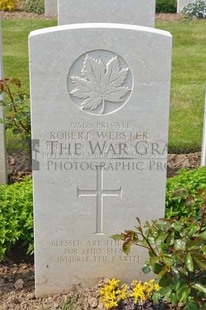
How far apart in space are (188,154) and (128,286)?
249 cm

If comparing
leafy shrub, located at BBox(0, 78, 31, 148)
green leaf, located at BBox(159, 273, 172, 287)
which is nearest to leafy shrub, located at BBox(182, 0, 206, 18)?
leafy shrub, located at BBox(0, 78, 31, 148)

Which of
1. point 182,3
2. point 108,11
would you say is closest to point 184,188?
point 108,11

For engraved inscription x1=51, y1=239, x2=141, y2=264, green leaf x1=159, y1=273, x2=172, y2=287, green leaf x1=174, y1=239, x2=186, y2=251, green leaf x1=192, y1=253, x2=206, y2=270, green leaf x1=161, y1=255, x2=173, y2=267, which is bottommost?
engraved inscription x1=51, y1=239, x2=141, y2=264

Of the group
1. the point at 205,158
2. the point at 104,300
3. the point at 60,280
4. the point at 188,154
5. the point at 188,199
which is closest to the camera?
the point at 188,199

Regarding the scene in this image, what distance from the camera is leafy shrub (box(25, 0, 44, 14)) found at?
13797mm

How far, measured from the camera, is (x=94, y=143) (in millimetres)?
3449

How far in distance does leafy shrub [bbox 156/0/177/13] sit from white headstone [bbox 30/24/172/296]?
35.6 feet

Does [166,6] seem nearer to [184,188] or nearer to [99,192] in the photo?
[184,188]

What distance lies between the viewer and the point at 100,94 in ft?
11.1

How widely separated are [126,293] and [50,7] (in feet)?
34.8

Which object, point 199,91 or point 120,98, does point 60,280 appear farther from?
point 199,91

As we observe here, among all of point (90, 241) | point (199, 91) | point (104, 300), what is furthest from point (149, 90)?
point (199, 91)

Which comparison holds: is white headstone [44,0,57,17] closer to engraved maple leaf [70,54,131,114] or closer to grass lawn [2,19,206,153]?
grass lawn [2,19,206,153]

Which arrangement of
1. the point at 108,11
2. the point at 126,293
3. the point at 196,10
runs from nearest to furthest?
the point at 126,293 < the point at 108,11 < the point at 196,10
